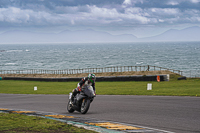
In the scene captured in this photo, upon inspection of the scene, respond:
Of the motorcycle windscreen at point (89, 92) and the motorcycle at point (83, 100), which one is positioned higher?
the motorcycle windscreen at point (89, 92)

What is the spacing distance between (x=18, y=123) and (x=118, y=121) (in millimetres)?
3244

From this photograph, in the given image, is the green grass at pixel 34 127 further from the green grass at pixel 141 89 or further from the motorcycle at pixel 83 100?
the green grass at pixel 141 89

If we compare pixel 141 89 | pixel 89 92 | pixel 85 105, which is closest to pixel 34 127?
pixel 89 92

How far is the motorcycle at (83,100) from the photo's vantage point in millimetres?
11008

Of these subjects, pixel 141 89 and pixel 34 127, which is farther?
pixel 141 89

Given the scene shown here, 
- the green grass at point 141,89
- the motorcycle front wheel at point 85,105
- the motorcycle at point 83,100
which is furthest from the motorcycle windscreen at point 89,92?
the green grass at point 141,89

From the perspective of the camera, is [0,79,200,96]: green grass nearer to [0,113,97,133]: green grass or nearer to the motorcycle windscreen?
the motorcycle windscreen

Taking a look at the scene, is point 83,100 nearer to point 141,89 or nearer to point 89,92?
point 89,92

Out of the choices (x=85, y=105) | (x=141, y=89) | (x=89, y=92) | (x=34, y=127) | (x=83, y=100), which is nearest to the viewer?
(x=34, y=127)

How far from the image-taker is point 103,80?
134ft

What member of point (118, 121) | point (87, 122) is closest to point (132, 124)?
point (118, 121)

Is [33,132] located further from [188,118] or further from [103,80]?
[103,80]

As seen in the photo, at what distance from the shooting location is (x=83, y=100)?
451 inches

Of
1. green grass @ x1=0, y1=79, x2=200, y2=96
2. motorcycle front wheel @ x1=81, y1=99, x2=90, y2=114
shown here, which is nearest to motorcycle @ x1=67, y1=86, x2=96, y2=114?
motorcycle front wheel @ x1=81, y1=99, x2=90, y2=114
